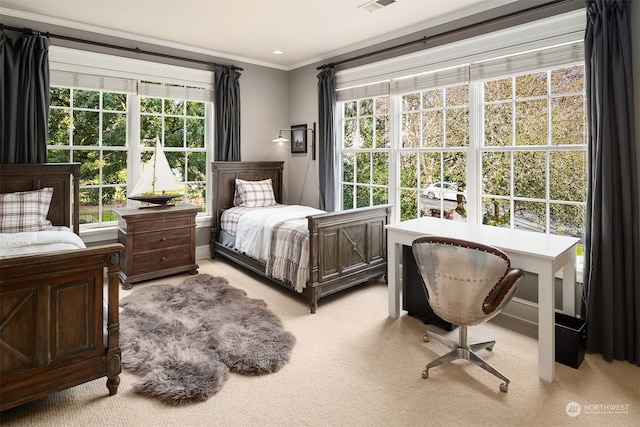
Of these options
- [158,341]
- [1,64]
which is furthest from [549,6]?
[1,64]

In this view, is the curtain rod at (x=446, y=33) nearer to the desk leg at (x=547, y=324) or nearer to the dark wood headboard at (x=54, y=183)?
the desk leg at (x=547, y=324)

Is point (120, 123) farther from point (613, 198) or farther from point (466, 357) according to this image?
point (613, 198)

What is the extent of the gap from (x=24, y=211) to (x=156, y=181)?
1.26 meters

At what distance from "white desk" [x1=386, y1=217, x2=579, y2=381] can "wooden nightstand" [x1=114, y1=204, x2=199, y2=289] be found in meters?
2.37

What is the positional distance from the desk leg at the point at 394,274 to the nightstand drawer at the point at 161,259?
237 cm

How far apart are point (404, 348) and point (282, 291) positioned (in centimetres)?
151

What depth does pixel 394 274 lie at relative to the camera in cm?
301

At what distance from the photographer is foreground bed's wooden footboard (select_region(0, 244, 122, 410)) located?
5.58ft

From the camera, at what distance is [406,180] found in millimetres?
4102

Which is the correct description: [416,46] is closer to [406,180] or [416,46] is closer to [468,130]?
[468,130]

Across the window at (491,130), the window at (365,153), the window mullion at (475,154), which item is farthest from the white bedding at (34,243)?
the window mullion at (475,154)

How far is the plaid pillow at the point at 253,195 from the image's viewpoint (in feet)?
15.7

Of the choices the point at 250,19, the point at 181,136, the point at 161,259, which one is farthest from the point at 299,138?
the point at 161,259

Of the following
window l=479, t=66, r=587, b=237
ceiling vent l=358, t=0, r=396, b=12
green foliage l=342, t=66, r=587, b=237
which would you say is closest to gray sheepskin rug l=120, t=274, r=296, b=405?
green foliage l=342, t=66, r=587, b=237
